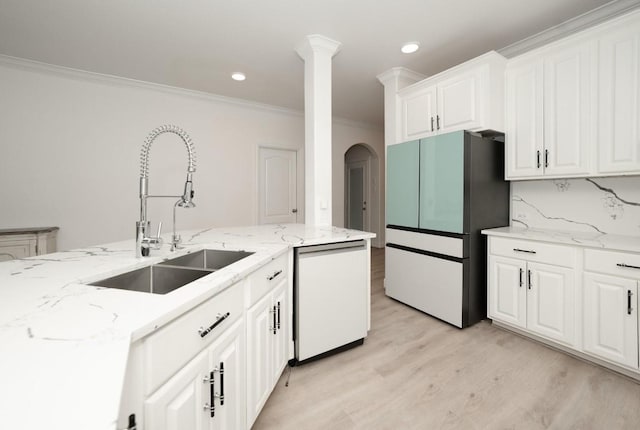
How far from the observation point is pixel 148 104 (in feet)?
11.7

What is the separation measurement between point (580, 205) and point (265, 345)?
8.97 feet

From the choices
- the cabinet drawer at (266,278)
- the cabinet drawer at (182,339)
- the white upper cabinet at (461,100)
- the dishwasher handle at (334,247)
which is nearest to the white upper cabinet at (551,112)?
the white upper cabinet at (461,100)

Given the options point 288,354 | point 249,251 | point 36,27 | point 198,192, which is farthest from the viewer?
point 198,192

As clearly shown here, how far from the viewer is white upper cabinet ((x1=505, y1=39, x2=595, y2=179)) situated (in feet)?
6.63

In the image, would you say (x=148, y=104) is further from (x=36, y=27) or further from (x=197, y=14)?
(x=197, y=14)

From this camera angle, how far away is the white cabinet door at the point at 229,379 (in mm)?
997

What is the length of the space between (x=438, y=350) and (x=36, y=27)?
4286 millimetres

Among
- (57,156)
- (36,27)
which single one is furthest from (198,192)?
(36,27)

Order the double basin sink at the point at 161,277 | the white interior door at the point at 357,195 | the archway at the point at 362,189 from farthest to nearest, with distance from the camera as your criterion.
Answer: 1. the white interior door at the point at 357,195
2. the archway at the point at 362,189
3. the double basin sink at the point at 161,277

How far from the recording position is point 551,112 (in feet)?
7.18

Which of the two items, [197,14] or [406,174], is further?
[406,174]

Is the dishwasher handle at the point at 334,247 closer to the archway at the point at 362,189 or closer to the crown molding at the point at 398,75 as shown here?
the crown molding at the point at 398,75

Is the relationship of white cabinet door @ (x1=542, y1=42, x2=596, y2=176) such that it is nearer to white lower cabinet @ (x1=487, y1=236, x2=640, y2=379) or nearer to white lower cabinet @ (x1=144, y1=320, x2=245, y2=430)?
white lower cabinet @ (x1=487, y1=236, x2=640, y2=379)

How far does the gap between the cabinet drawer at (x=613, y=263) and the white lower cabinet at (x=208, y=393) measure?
7.45ft
